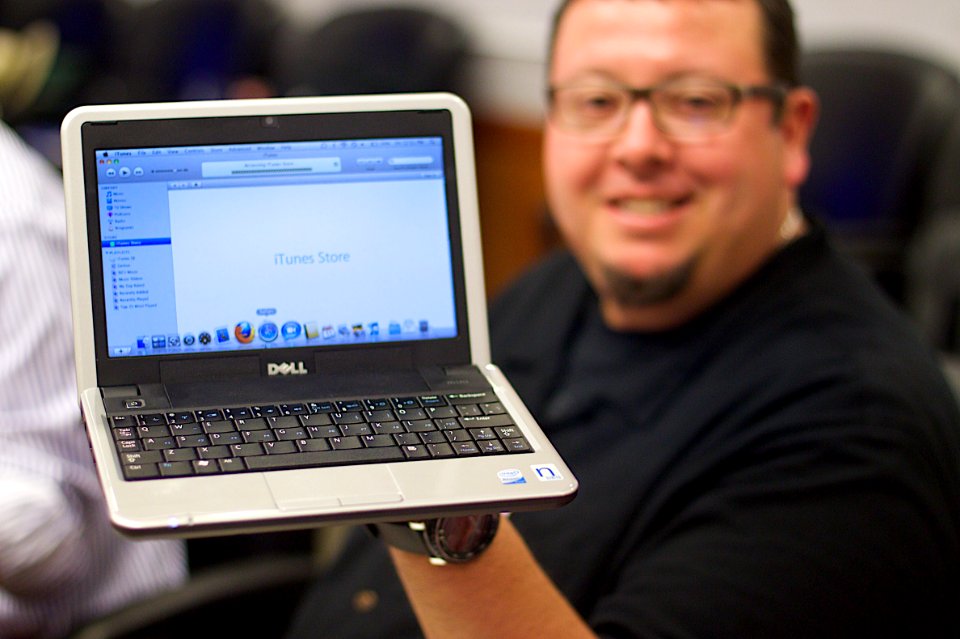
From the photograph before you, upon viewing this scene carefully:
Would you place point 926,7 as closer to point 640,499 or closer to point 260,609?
point 640,499

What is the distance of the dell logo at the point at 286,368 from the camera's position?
0.95 meters

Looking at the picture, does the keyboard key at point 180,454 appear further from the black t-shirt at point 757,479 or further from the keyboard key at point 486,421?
the black t-shirt at point 757,479

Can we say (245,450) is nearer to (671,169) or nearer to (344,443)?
(344,443)

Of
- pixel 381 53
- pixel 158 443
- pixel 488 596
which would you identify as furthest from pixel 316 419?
pixel 381 53

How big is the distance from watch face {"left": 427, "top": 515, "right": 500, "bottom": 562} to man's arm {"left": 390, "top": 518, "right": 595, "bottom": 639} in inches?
0.6

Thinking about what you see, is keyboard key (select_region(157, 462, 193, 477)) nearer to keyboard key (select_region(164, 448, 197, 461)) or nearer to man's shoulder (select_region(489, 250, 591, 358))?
keyboard key (select_region(164, 448, 197, 461))

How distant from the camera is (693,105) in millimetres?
1358

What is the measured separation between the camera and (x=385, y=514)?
31.7 inches

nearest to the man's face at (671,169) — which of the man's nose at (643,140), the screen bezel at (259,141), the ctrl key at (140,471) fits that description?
the man's nose at (643,140)

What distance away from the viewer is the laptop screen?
934 mm

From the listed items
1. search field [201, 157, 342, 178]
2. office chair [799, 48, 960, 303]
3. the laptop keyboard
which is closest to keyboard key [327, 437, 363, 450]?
the laptop keyboard

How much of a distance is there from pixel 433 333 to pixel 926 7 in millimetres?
2201

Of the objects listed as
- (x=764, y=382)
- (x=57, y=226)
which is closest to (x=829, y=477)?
(x=764, y=382)

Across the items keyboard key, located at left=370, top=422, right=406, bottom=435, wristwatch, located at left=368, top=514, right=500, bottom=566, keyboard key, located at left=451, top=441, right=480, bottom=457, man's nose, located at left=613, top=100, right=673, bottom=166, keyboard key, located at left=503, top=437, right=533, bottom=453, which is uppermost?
man's nose, located at left=613, top=100, right=673, bottom=166
